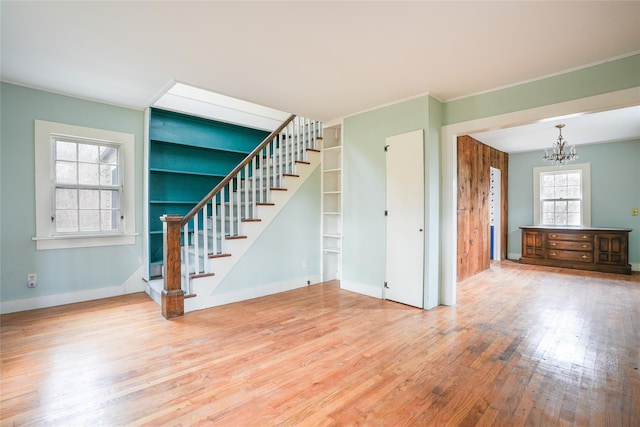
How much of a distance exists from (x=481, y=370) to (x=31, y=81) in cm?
521

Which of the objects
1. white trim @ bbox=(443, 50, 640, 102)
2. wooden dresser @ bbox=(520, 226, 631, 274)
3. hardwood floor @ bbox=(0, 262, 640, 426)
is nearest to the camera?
hardwood floor @ bbox=(0, 262, 640, 426)

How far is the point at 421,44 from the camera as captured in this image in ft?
8.36

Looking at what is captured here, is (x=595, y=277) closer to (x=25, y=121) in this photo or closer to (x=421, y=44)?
(x=421, y=44)

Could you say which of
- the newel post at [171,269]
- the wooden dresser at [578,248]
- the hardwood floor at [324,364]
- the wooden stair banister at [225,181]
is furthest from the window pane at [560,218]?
the newel post at [171,269]

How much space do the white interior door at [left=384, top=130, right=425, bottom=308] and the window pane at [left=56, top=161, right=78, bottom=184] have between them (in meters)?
3.98

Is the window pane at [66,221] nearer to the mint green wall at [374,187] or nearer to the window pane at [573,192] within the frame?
the mint green wall at [374,187]

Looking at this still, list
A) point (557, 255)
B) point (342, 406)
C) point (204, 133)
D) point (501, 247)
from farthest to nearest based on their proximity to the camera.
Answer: point (501, 247), point (557, 255), point (204, 133), point (342, 406)

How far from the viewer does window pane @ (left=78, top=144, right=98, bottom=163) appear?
3.92 m

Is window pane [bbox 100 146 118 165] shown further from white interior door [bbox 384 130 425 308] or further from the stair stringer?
white interior door [bbox 384 130 425 308]

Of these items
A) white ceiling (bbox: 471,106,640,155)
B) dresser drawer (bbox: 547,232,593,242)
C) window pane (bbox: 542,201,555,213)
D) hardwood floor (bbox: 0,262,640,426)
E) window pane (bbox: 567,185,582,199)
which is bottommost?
hardwood floor (bbox: 0,262,640,426)

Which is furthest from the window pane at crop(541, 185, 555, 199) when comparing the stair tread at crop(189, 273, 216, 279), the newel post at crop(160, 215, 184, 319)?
the newel post at crop(160, 215, 184, 319)

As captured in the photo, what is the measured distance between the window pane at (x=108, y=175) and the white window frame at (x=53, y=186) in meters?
0.11

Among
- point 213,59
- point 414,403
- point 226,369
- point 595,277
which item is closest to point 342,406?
point 414,403

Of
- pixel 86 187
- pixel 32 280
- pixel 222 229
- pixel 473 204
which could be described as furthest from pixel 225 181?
pixel 473 204
